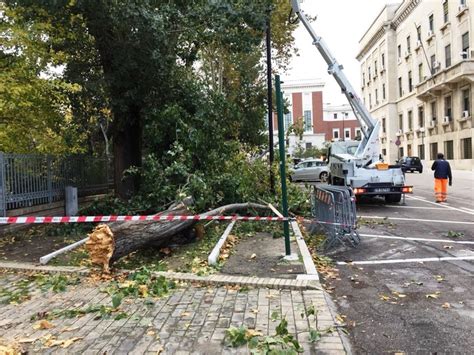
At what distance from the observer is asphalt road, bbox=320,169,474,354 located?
398cm

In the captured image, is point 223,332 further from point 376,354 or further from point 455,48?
point 455,48

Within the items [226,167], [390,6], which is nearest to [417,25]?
[390,6]

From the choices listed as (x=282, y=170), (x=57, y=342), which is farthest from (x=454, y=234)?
(x=57, y=342)

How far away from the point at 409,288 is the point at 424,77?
42.6 metres

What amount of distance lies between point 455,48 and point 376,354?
3882 cm

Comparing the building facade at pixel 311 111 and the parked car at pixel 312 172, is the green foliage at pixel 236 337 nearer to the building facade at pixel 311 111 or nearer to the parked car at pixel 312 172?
the parked car at pixel 312 172

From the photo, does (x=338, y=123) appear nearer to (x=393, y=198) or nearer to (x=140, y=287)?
(x=393, y=198)

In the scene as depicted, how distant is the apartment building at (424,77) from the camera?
114 feet

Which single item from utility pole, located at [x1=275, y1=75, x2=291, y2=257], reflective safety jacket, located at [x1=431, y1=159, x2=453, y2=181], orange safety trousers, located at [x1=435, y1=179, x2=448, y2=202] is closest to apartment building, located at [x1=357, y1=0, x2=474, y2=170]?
reflective safety jacket, located at [x1=431, y1=159, x2=453, y2=181]

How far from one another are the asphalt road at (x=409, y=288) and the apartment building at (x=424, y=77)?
28.7 meters

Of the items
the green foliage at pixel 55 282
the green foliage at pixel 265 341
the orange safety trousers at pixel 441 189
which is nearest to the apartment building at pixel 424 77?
the orange safety trousers at pixel 441 189

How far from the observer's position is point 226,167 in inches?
468

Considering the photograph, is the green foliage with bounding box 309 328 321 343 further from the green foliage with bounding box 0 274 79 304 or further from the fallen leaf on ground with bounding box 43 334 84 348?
the green foliage with bounding box 0 274 79 304

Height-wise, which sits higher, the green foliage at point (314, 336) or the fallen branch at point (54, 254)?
the fallen branch at point (54, 254)
